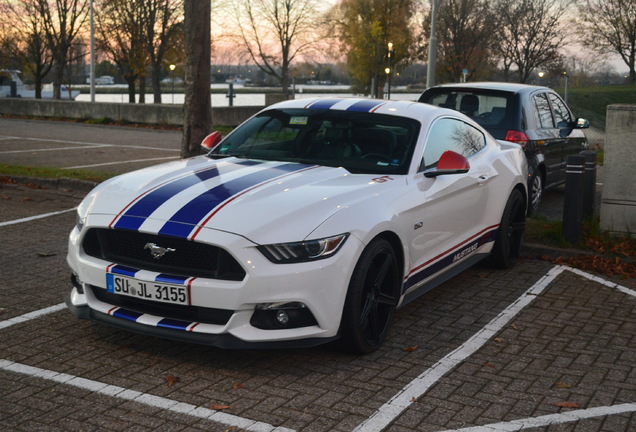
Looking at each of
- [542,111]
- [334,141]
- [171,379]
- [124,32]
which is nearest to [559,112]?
[542,111]

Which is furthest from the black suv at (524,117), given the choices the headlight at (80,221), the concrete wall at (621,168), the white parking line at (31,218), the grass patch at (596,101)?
the grass patch at (596,101)

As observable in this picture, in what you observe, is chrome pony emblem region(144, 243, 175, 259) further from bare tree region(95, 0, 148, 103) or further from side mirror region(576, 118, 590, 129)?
bare tree region(95, 0, 148, 103)

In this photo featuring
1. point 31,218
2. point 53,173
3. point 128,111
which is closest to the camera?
point 31,218

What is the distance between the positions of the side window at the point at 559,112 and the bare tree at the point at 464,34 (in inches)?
2122

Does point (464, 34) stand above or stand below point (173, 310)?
above

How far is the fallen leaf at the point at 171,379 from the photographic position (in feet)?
15.8

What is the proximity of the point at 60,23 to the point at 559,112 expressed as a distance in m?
41.4

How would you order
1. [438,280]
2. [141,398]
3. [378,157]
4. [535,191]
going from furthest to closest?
[535,191] → [438,280] → [378,157] → [141,398]

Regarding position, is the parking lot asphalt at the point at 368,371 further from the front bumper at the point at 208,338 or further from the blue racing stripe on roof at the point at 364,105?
the blue racing stripe on roof at the point at 364,105

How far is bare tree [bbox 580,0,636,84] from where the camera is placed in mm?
56781

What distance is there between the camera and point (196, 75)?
43.3ft

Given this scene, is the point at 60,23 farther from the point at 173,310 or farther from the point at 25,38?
the point at 173,310

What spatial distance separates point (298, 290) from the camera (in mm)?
4828

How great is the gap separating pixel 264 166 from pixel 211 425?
228 cm
